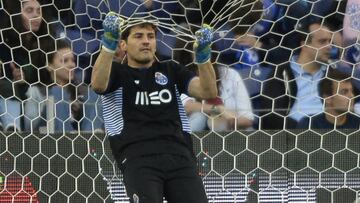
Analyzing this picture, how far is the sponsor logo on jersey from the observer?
3186 mm

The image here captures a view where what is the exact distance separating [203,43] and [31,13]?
4.76 ft

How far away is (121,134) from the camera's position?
3154 mm

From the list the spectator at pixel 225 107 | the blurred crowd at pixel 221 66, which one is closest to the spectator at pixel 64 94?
the blurred crowd at pixel 221 66

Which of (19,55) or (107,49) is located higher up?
(107,49)

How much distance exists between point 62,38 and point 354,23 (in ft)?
5.19

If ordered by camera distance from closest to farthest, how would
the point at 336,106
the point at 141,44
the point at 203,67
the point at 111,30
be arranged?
1. the point at 111,30
2. the point at 203,67
3. the point at 141,44
4. the point at 336,106

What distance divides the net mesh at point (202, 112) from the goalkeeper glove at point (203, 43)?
1021mm

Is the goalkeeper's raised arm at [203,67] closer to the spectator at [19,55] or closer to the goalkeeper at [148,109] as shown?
the goalkeeper at [148,109]

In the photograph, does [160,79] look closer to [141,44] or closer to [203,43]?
[141,44]

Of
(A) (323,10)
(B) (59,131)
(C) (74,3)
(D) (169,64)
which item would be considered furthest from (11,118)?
(A) (323,10)

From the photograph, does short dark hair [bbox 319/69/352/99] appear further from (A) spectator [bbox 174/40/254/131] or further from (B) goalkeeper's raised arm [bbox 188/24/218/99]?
(B) goalkeeper's raised arm [bbox 188/24/218/99]

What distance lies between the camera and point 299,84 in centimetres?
413

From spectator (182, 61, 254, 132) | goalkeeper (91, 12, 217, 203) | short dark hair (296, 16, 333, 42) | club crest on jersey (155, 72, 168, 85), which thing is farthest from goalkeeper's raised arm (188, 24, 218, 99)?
short dark hair (296, 16, 333, 42)

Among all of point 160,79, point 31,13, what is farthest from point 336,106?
point 31,13
